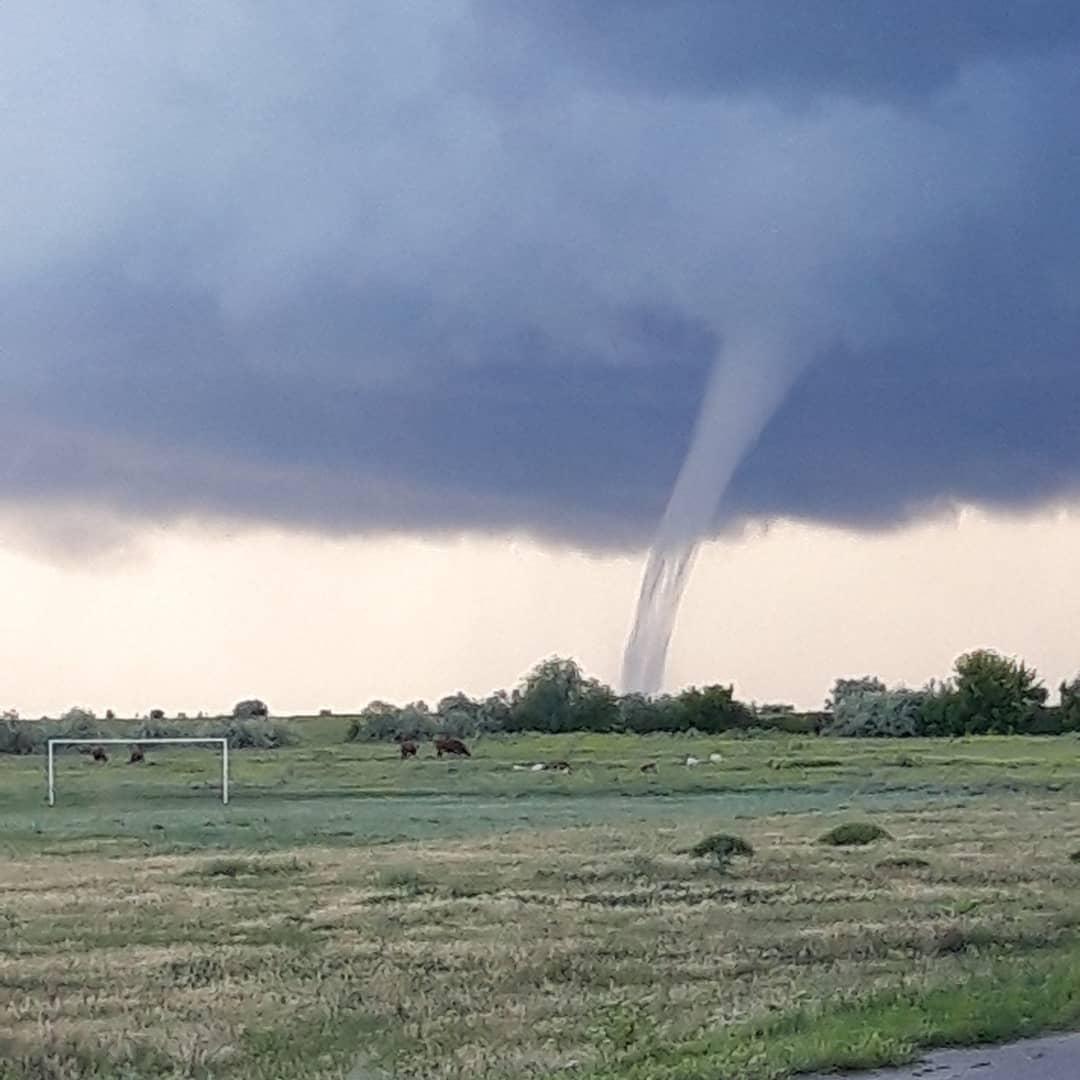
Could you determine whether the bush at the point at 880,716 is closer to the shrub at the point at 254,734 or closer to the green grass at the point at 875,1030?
the shrub at the point at 254,734

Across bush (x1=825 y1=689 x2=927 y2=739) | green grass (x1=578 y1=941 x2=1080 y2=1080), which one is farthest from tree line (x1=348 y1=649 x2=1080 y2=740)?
green grass (x1=578 y1=941 x2=1080 y2=1080)

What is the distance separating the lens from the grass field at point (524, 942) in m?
15.9

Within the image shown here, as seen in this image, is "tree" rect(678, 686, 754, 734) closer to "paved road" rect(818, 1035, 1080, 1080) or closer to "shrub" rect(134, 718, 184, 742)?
"shrub" rect(134, 718, 184, 742)

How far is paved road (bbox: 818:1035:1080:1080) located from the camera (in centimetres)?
1280

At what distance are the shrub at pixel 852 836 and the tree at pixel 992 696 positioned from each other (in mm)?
95798

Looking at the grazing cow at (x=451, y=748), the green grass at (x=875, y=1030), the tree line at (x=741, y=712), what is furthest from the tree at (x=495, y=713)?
the green grass at (x=875, y=1030)

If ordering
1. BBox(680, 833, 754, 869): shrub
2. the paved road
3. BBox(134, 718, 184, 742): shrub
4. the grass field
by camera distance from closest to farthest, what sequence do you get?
the paved road < the grass field < BBox(680, 833, 754, 869): shrub < BBox(134, 718, 184, 742): shrub

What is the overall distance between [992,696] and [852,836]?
9988 centimetres

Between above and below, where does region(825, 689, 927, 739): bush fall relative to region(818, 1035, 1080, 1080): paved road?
above

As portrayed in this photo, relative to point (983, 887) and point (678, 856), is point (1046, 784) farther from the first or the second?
point (983, 887)

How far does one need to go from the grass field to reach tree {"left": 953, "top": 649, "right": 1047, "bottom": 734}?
7922 cm

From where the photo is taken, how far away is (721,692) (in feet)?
468

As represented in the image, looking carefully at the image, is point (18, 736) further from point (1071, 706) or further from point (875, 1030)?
point (875, 1030)

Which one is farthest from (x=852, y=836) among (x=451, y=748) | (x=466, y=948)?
(x=451, y=748)
